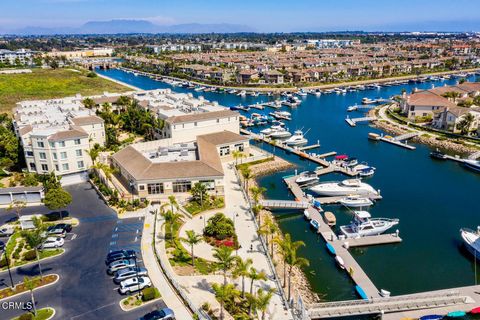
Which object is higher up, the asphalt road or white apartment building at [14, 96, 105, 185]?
white apartment building at [14, 96, 105, 185]

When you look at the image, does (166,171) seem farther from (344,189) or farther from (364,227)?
(364,227)

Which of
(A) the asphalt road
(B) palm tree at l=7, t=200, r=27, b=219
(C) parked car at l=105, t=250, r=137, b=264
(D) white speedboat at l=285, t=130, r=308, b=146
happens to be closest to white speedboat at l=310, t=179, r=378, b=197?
(D) white speedboat at l=285, t=130, r=308, b=146

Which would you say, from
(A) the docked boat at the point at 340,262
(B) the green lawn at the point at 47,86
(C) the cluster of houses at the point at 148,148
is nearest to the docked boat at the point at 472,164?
(C) the cluster of houses at the point at 148,148

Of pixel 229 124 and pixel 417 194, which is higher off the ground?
pixel 229 124

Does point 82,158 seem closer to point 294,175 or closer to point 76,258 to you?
point 76,258

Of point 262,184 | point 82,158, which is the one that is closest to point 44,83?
point 82,158

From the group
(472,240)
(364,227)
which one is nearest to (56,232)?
(364,227)

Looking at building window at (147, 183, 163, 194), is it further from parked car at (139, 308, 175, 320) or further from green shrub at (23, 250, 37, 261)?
parked car at (139, 308, 175, 320)
